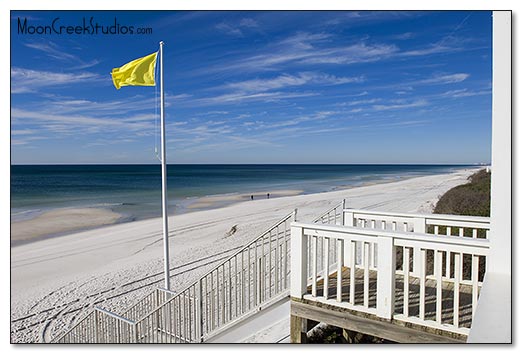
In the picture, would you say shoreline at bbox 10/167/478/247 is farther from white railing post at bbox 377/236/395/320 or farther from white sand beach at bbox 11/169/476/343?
white railing post at bbox 377/236/395/320

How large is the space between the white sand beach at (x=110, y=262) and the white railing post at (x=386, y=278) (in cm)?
397

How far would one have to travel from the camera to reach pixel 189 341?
11.8 feet

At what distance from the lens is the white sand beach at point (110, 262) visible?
550 cm

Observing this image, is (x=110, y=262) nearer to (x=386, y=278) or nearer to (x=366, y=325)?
(x=366, y=325)

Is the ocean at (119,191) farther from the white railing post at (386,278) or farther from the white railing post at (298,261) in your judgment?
the white railing post at (386,278)

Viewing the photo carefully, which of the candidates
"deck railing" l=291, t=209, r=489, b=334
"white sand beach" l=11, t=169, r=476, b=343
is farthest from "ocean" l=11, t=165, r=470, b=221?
"deck railing" l=291, t=209, r=489, b=334

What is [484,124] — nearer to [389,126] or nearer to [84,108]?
[389,126]

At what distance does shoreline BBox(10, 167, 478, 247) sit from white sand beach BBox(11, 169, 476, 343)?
419 mm

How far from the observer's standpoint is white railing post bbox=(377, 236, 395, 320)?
2580 millimetres

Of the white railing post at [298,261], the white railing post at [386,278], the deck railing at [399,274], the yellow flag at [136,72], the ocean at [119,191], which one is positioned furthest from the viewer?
the ocean at [119,191]

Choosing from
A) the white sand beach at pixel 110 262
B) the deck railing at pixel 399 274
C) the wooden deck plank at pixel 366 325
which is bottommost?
the white sand beach at pixel 110 262

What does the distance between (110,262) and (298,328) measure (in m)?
5.72

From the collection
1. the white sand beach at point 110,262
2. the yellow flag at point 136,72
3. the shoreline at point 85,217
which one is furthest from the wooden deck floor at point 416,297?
the shoreline at point 85,217

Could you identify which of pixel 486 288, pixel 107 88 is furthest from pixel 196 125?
pixel 486 288
